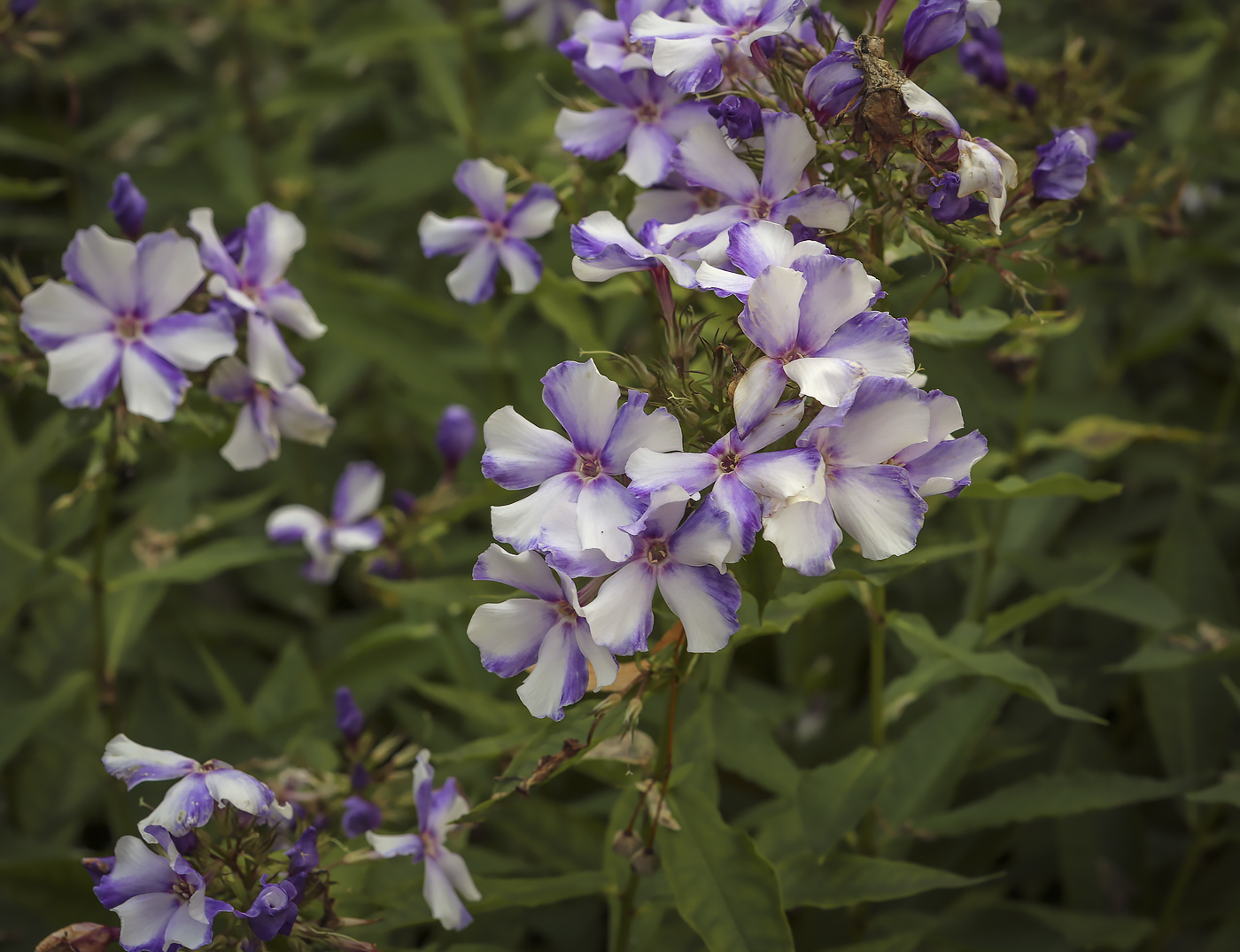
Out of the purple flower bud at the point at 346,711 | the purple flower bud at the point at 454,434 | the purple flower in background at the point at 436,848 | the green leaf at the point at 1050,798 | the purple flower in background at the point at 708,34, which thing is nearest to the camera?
the purple flower in background at the point at 708,34

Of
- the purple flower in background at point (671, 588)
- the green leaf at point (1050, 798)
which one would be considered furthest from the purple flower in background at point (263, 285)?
the green leaf at point (1050, 798)

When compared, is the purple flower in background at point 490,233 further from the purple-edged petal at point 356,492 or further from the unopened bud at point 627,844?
the unopened bud at point 627,844

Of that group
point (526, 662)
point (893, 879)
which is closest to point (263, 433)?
point (526, 662)

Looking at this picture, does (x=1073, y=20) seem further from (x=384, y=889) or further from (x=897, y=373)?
(x=384, y=889)

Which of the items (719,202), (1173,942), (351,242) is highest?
(719,202)

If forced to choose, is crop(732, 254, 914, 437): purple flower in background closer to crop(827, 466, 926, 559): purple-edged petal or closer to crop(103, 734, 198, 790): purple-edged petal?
crop(827, 466, 926, 559): purple-edged petal

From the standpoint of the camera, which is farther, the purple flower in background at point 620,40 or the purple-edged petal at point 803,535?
the purple flower in background at point 620,40

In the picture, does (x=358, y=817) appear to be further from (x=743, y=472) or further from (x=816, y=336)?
(x=816, y=336)

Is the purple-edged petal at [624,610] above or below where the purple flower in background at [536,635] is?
above
